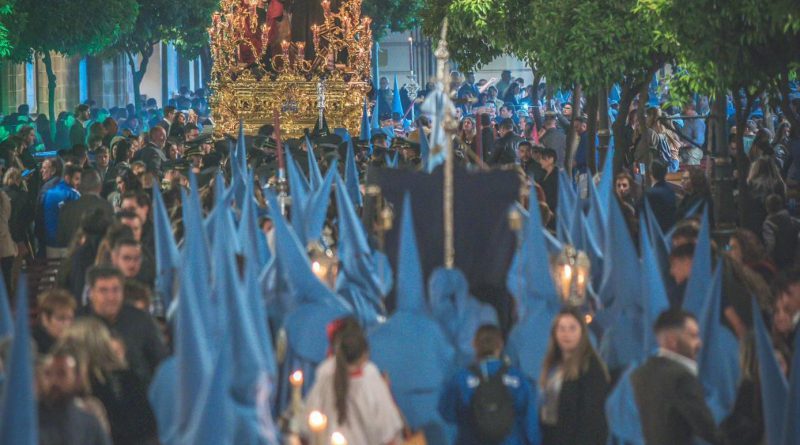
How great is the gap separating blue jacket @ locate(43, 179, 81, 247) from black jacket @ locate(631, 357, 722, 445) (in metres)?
10.1

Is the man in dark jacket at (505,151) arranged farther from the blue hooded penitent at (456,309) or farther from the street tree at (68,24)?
the street tree at (68,24)

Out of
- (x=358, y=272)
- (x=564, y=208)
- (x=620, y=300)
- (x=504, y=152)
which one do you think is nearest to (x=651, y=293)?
(x=620, y=300)

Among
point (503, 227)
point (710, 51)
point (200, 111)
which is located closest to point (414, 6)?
point (200, 111)

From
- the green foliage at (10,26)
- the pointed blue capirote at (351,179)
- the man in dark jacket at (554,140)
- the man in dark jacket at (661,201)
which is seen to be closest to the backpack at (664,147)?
the man in dark jacket at (554,140)

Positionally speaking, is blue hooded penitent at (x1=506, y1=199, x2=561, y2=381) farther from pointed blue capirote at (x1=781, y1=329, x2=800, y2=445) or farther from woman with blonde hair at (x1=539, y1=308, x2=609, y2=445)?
pointed blue capirote at (x1=781, y1=329, x2=800, y2=445)

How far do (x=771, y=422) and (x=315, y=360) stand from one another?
332 centimetres

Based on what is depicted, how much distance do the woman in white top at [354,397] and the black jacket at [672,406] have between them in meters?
1.34

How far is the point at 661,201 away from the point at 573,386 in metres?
7.07

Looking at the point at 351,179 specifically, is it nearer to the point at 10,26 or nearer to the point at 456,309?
the point at 456,309

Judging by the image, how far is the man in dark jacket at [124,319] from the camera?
977 centimetres

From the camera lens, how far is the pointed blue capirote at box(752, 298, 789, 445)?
315 inches

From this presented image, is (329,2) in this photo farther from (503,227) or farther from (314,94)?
(503,227)

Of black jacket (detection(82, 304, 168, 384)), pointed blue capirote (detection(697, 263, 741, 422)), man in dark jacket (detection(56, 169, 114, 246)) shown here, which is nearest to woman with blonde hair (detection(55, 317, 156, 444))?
black jacket (detection(82, 304, 168, 384))

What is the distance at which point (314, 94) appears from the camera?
30.6 metres
